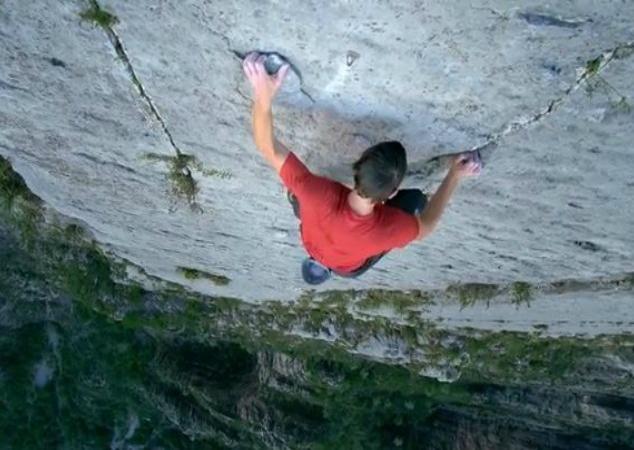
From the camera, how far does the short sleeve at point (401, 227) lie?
3832 mm

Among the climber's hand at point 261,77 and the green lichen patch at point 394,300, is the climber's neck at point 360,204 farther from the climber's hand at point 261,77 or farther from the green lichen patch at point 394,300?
the green lichen patch at point 394,300

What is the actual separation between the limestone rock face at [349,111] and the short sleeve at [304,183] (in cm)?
30

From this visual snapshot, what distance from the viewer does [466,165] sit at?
3908 millimetres

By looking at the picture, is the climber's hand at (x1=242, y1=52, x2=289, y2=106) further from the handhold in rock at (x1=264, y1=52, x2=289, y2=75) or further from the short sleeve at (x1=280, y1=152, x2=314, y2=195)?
the short sleeve at (x1=280, y1=152, x2=314, y2=195)

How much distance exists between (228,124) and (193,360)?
7.04 metres

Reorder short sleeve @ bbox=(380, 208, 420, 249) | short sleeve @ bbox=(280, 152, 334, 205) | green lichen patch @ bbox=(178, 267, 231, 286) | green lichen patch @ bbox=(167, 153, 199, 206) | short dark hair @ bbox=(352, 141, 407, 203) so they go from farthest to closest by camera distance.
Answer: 1. green lichen patch @ bbox=(178, 267, 231, 286)
2. green lichen patch @ bbox=(167, 153, 199, 206)
3. short sleeve @ bbox=(380, 208, 420, 249)
4. short sleeve @ bbox=(280, 152, 334, 205)
5. short dark hair @ bbox=(352, 141, 407, 203)

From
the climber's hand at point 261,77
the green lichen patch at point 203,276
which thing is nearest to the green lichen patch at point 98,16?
the climber's hand at point 261,77

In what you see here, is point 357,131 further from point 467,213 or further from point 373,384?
point 373,384

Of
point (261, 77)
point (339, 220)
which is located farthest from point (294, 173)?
point (261, 77)

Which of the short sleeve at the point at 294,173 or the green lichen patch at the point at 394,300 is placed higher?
the green lichen patch at the point at 394,300

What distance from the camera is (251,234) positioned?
5.79 meters

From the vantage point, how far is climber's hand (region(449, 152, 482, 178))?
153 inches

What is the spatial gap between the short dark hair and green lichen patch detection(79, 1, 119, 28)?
1367mm

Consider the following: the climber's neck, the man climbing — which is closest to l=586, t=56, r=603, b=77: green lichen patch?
the man climbing
